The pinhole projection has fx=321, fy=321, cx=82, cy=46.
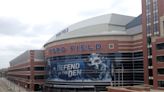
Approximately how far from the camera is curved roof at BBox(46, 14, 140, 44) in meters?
102

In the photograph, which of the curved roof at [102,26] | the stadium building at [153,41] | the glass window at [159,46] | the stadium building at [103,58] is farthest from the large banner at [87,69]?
the glass window at [159,46]

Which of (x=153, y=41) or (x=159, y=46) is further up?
(x=153, y=41)

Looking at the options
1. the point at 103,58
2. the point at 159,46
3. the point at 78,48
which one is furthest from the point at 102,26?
the point at 159,46

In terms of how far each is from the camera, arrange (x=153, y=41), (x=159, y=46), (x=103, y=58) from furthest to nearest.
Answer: (x=103, y=58)
(x=153, y=41)
(x=159, y=46)

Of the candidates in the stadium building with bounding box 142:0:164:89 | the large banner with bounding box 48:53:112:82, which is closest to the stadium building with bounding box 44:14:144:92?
the large banner with bounding box 48:53:112:82

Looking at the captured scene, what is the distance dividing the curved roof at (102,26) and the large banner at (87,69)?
25.6 feet

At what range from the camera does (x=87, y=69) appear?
9831 centimetres

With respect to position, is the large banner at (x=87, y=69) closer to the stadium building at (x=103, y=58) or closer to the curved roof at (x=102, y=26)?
the stadium building at (x=103, y=58)

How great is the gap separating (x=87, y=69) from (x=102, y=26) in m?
16.1

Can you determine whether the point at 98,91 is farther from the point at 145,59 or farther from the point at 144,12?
the point at 144,12

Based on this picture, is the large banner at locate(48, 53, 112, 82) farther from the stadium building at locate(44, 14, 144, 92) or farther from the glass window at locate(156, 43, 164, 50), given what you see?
the glass window at locate(156, 43, 164, 50)

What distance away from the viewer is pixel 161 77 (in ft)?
229

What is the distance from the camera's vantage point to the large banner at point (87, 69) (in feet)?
314

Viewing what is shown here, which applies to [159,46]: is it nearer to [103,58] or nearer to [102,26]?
[103,58]
